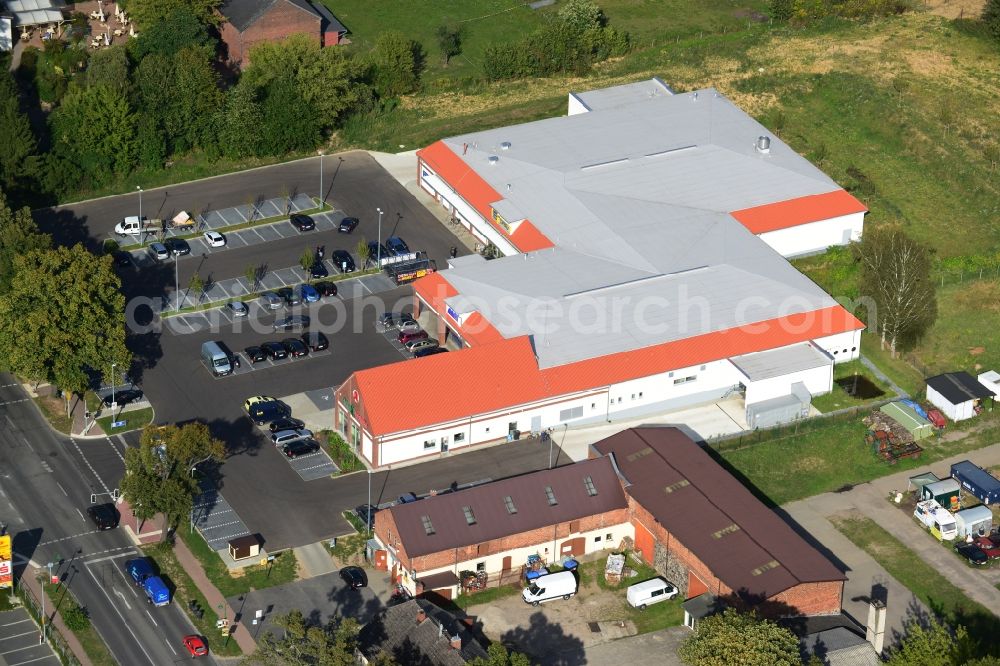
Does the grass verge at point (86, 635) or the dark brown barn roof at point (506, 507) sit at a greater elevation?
the dark brown barn roof at point (506, 507)

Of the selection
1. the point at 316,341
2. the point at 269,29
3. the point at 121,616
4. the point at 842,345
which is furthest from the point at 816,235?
the point at 121,616

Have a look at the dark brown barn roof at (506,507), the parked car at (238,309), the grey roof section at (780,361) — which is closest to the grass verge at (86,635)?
the dark brown barn roof at (506,507)

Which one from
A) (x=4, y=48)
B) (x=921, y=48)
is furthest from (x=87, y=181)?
(x=921, y=48)

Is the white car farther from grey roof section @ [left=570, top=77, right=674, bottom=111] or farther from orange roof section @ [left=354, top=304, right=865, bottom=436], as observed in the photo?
grey roof section @ [left=570, top=77, right=674, bottom=111]

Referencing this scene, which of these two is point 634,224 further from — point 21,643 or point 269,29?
point 21,643

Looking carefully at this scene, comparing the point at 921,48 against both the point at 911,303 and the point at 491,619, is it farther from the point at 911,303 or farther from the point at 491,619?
the point at 491,619

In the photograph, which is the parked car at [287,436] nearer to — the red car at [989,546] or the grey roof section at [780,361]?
the grey roof section at [780,361]

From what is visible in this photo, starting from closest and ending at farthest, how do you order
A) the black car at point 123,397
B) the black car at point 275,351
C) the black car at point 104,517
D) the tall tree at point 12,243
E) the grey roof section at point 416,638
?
the grey roof section at point 416,638, the black car at point 104,517, the black car at point 123,397, the tall tree at point 12,243, the black car at point 275,351
